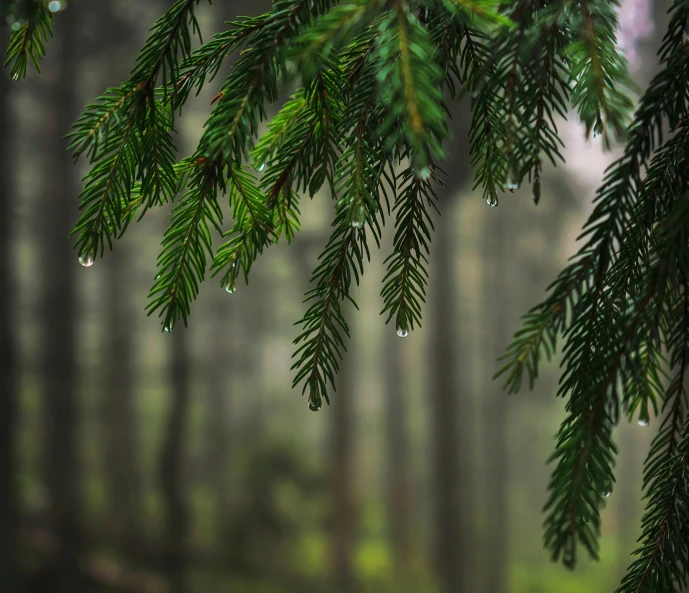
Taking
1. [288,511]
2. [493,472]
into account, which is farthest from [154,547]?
[493,472]

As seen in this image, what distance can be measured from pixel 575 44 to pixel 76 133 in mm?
648

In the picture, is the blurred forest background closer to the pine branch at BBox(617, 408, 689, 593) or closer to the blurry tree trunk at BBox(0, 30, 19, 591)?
the blurry tree trunk at BBox(0, 30, 19, 591)

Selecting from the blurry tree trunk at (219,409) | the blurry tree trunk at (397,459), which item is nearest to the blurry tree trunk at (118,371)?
the blurry tree trunk at (219,409)

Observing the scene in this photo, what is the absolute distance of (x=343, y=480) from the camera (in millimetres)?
9297

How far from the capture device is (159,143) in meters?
0.82

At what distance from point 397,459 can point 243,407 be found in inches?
169

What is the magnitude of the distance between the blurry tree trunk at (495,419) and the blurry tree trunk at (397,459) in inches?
72.3

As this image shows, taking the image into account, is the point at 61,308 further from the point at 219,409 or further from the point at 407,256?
the point at 407,256

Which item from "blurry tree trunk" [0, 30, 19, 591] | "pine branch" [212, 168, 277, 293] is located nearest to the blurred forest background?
"blurry tree trunk" [0, 30, 19, 591]

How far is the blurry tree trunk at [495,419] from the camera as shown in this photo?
12.4 metres

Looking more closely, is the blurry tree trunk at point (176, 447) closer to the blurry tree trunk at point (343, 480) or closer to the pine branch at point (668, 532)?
the blurry tree trunk at point (343, 480)

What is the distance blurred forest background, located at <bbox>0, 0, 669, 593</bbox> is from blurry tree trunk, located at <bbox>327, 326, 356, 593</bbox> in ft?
0.12

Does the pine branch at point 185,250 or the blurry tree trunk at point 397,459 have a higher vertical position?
the pine branch at point 185,250

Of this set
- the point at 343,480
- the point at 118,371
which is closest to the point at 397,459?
the point at 343,480
